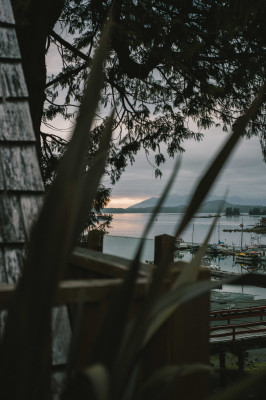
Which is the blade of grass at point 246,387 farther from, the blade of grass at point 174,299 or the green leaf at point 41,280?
the green leaf at point 41,280

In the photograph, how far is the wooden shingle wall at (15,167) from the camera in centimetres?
143

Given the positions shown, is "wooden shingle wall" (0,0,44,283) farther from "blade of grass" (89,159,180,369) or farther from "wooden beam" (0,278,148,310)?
"blade of grass" (89,159,180,369)

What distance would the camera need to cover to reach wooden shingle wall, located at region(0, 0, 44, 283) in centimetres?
143

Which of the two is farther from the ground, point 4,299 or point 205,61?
point 205,61

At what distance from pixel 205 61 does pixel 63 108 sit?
294 centimetres

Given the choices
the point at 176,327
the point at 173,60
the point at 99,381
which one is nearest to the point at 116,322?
the point at 99,381

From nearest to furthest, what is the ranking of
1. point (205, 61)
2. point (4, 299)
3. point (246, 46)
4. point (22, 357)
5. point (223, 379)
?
point (22, 357), point (4, 299), point (246, 46), point (205, 61), point (223, 379)

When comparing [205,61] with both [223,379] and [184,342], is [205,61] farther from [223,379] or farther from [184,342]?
[223,379]

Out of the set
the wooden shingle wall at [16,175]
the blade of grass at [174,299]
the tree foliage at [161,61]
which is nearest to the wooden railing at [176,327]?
the blade of grass at [174,299]

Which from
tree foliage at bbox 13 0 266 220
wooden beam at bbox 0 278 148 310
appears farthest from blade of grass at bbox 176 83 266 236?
tree foliage at bbox 13 0 266 220

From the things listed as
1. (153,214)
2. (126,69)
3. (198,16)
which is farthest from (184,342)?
(198,16)

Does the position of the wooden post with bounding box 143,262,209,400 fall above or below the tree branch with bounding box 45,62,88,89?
below

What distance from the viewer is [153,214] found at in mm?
730

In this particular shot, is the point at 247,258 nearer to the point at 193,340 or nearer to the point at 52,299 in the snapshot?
the point at 193,340
